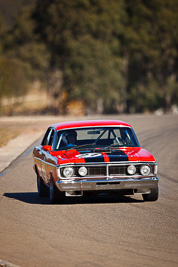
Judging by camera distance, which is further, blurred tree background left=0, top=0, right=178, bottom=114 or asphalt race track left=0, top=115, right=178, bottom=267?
blurred tree background left=0, top=0, right=178, bottom=114

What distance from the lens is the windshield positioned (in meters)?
10.7

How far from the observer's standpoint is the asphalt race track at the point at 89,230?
20.4ft

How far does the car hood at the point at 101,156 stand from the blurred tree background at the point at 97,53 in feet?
198

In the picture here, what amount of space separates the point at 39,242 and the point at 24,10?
7730cm

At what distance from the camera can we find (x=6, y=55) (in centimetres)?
7775

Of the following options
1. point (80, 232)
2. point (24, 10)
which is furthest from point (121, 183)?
point (24, 10)

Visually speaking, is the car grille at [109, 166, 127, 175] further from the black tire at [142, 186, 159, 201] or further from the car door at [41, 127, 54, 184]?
the car door at [41, 127, 54, 184]

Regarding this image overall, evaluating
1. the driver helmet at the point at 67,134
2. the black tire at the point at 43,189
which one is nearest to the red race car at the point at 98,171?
the driver helmet at the point at 67,134

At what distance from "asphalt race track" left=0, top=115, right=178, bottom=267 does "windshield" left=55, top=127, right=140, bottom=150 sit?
942 mm

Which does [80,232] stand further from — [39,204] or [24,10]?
[24,10]

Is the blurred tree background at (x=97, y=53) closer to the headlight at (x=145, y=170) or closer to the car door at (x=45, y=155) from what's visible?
the car door at (x=45, y=155)

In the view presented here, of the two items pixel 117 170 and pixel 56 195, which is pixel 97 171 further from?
pixel 56 195

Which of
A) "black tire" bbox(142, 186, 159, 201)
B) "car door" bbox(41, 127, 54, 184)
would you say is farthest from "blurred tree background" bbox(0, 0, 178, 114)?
"black tire" bbox(142, 186, 159, 201)

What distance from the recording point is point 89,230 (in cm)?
782
